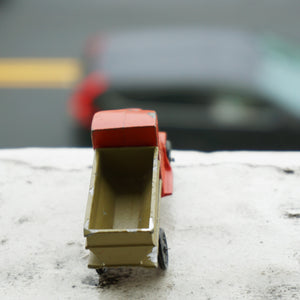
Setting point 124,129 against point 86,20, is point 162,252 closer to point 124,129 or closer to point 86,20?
point 124,129

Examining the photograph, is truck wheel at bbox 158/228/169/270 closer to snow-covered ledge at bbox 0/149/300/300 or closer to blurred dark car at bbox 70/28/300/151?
snow-covered ledge at bbox 0/149/300/300

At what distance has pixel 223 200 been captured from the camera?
2955mm

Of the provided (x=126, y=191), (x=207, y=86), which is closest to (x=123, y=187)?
(x=126, y=191)

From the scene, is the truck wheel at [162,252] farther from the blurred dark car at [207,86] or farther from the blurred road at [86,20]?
the blurred road at [86,20]

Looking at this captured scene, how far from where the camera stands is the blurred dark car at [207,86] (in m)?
6.36

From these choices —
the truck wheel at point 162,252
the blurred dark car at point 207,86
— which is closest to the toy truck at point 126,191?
the truck wheel at point 162,252

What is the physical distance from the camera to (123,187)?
279cm

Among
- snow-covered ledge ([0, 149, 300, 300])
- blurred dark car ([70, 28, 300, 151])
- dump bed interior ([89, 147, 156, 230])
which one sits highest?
dump bed interior ([89, 147, 156, 230])

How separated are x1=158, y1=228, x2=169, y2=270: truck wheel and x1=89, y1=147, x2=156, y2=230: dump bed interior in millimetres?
112

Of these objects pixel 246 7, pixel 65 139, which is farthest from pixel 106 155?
pixel 246 7

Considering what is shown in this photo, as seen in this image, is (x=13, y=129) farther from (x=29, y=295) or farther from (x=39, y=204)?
(x=29, y=295)

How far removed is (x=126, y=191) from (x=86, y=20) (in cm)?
711

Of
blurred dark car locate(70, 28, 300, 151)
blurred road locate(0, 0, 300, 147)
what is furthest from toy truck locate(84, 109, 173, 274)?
blurred road locate(0, 0, 300, 147)

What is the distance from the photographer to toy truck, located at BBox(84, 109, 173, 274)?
2.26 metres
